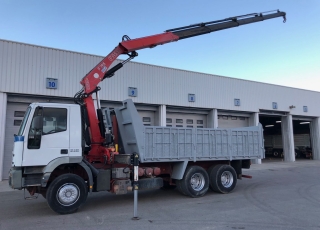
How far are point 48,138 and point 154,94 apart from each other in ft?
39.5

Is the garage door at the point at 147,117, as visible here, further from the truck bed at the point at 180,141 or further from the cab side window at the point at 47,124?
the cab side window at the point at 47,124

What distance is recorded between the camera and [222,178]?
1012cm

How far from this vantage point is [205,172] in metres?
9.60

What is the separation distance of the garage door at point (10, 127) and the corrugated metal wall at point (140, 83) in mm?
1036

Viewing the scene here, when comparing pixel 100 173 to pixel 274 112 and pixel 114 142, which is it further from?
pixel 274 112

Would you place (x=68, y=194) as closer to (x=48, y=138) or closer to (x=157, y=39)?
(x=48, y=138)

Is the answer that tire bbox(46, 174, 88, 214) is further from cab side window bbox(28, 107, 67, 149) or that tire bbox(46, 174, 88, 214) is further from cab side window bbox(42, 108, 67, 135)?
cab side window bbox(42, 108, 67, 135)

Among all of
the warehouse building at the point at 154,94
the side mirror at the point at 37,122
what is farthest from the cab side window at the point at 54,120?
the warehouse building at the point at 154,94

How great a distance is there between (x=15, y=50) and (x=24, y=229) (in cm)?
1153

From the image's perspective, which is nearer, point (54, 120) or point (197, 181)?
point (54, 120)

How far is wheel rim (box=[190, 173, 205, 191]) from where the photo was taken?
9479 mm

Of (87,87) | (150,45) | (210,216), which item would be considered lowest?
(210,216)

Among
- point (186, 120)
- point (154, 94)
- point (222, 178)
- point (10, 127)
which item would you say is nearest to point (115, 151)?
point (222, 178)

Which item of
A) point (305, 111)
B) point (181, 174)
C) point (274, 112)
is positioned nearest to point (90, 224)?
point (181, 174)
